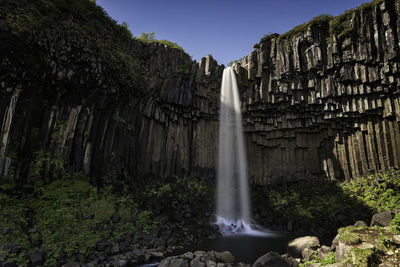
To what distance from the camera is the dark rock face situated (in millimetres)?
13438

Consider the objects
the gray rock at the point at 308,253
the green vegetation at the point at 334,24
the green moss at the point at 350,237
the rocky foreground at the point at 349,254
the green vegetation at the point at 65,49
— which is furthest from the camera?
the green vegetation at the point at 334,24

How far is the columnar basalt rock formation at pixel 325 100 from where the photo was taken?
55.6 feet

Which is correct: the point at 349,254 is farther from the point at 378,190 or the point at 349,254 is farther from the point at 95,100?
the point at 95,100

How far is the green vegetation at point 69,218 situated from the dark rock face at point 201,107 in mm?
1318

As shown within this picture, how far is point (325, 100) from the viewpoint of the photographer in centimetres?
1920

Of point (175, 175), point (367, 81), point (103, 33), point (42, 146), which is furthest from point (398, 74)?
point (42, 146)

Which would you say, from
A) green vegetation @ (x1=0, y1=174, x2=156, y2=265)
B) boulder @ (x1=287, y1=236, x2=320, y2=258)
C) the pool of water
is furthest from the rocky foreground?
green vegetation @ (x1=0, y1=174, x2=156, y2=265)

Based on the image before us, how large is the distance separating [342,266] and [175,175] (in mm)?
15474

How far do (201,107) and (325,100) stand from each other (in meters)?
11.1

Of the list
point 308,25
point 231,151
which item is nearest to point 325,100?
point 308,25

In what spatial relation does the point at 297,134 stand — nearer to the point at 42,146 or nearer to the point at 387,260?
the point at 387,260

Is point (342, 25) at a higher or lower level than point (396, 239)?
higher

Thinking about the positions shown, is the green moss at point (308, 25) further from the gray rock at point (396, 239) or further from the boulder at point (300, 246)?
the gray rock at point (396, 239)

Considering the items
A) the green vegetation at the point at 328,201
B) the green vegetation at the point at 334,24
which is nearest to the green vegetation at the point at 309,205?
the green vegetation at the point at 328,201
